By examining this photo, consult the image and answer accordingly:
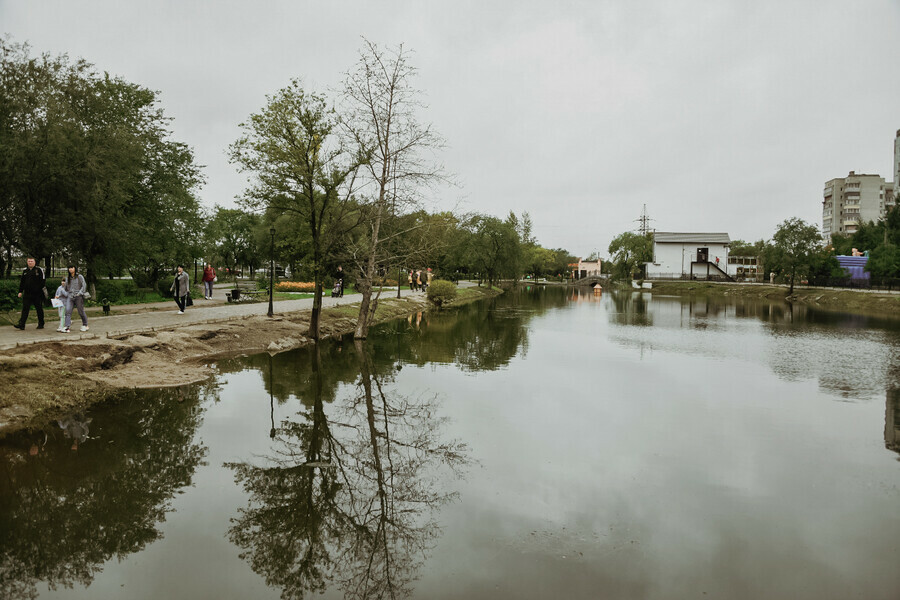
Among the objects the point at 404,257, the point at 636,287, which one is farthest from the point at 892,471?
the point at 636,287

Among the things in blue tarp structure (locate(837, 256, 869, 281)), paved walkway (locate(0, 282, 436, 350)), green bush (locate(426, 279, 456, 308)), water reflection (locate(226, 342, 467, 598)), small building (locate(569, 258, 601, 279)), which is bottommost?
water reflection (locate(226, 342, 467, 598))

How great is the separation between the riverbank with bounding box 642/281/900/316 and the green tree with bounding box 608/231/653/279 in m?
20.9

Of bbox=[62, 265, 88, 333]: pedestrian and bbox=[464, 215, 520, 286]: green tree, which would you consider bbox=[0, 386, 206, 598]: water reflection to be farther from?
bbox=[464, 215, 520, 286]: green tree

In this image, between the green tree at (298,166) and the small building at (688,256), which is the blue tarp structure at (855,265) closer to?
the small building at (688,256)

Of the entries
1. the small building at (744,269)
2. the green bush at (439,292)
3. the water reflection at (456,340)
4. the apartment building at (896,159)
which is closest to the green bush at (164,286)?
the water reflection at (456,340)

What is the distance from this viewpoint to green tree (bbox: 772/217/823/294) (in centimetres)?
5369

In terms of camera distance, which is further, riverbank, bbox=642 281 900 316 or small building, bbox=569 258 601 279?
small building, bbox=569 258 601 279

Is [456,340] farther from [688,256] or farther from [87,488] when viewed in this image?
[688,256]

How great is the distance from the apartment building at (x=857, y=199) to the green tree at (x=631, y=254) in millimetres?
39909

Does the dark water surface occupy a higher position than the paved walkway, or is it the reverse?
the paved walkway

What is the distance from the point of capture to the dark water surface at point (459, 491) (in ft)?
16.4

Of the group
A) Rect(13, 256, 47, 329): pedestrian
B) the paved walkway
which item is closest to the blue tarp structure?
the paved walkway

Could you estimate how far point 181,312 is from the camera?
20.1m

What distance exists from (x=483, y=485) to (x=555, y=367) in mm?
9014
